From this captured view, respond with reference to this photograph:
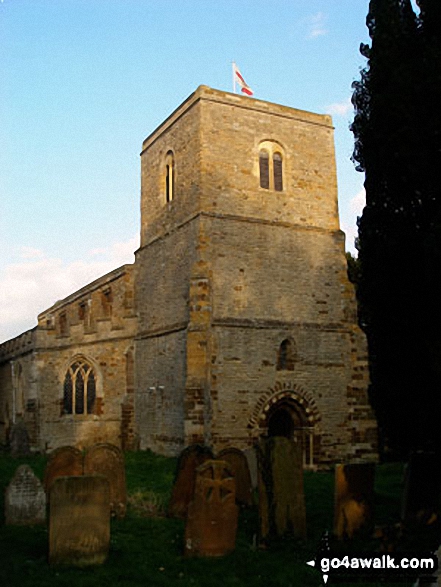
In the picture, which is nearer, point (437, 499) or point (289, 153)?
point (437, 499)

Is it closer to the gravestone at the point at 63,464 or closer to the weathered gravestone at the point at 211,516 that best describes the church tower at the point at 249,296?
the gravestone at the point at 63,464

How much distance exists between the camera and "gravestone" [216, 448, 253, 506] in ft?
38.6

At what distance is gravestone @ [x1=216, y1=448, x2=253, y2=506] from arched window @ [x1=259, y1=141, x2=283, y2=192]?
11377 mm

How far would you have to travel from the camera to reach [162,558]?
26.8ft

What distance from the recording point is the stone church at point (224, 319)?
19109mm

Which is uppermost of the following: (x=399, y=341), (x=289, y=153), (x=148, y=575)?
(x=289, y=153)

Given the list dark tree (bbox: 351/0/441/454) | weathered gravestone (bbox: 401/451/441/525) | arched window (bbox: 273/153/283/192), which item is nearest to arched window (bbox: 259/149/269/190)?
arched window (bbox: 273/153/283/192)

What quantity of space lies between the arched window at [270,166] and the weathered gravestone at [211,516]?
558 inches

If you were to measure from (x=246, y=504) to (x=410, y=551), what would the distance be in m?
4.38

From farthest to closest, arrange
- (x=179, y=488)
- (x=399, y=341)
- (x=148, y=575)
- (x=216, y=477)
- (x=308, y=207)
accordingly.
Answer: (x=308, y=207) < (x=179, y=488) < (x=399, y=341) < (x=216, y=477) < (x=148, y=575)

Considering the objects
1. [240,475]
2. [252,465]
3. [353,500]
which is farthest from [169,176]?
[353,500]

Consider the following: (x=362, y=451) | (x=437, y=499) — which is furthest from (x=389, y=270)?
(x=362, y=451)

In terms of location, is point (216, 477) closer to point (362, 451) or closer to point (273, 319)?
point (273, 319)

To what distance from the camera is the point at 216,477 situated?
28.4 ft
